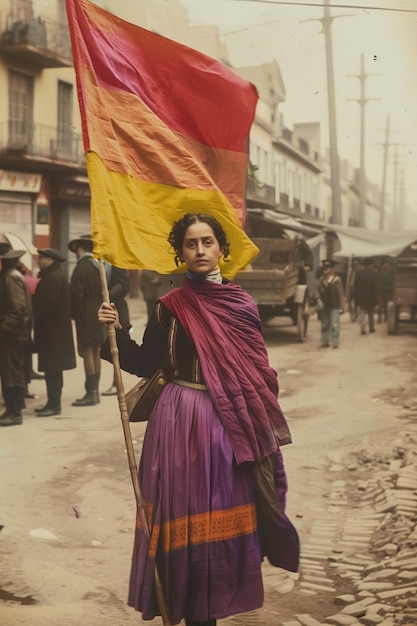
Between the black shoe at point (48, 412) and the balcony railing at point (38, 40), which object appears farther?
the black shoe at point (48, 412)

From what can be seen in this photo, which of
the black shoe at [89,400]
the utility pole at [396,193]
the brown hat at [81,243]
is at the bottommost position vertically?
the black shoe at [89,400]

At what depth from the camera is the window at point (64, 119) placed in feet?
13.2

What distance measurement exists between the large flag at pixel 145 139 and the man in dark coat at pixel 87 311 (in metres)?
1.23

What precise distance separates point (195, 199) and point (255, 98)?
627 millimetres

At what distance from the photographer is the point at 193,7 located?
3516 millimetres

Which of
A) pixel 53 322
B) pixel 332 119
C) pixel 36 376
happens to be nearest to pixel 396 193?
pixel 332 119

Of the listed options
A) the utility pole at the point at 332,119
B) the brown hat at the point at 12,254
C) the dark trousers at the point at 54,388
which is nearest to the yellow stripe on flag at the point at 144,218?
the utility pole at the point at 332,119

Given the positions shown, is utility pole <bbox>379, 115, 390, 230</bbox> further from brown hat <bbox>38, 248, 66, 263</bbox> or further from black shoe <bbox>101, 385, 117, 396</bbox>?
brown hat <bbox>38, 248, 66, 263</bbox>

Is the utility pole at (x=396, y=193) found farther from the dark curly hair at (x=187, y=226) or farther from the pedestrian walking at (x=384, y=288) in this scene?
the dark curly hair at (x=187, y=226)

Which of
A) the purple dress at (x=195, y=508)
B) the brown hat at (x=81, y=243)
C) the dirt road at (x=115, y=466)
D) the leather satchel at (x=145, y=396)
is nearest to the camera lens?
the purple dress at (x=195, y=508)

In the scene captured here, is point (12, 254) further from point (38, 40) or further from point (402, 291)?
point (402, 291)

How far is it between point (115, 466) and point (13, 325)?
1.20 m

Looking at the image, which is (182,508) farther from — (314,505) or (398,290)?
(398,290)

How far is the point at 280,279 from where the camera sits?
4.18 meters
